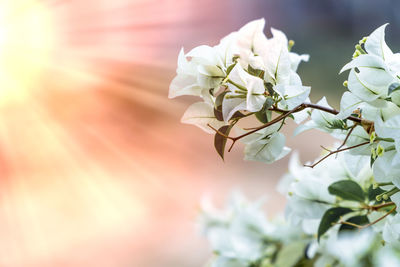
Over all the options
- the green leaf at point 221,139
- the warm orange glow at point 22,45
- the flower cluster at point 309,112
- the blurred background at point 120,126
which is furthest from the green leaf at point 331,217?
the warm orange glow at point 22,45

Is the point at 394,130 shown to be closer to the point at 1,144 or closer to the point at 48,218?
the point at 48,218

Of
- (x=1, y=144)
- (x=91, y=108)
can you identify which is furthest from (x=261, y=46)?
(x=91, y=108)

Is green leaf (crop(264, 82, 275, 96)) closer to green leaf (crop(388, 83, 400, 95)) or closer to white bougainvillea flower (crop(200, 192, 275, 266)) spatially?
green leaf (crop(388, 83, 400, 95))

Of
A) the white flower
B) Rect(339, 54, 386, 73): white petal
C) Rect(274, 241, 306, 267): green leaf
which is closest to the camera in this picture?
Rect(339, 54, 386, 73): white petal

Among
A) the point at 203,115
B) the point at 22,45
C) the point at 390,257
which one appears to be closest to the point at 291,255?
Result: the point at 390,257

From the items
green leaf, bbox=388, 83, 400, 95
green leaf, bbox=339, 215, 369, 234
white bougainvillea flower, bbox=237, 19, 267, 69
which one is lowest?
green leaf, bbox=339, 215, 369, 234

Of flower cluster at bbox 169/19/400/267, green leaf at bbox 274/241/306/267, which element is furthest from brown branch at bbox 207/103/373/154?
green leaf at bbox 274/241/306/267
